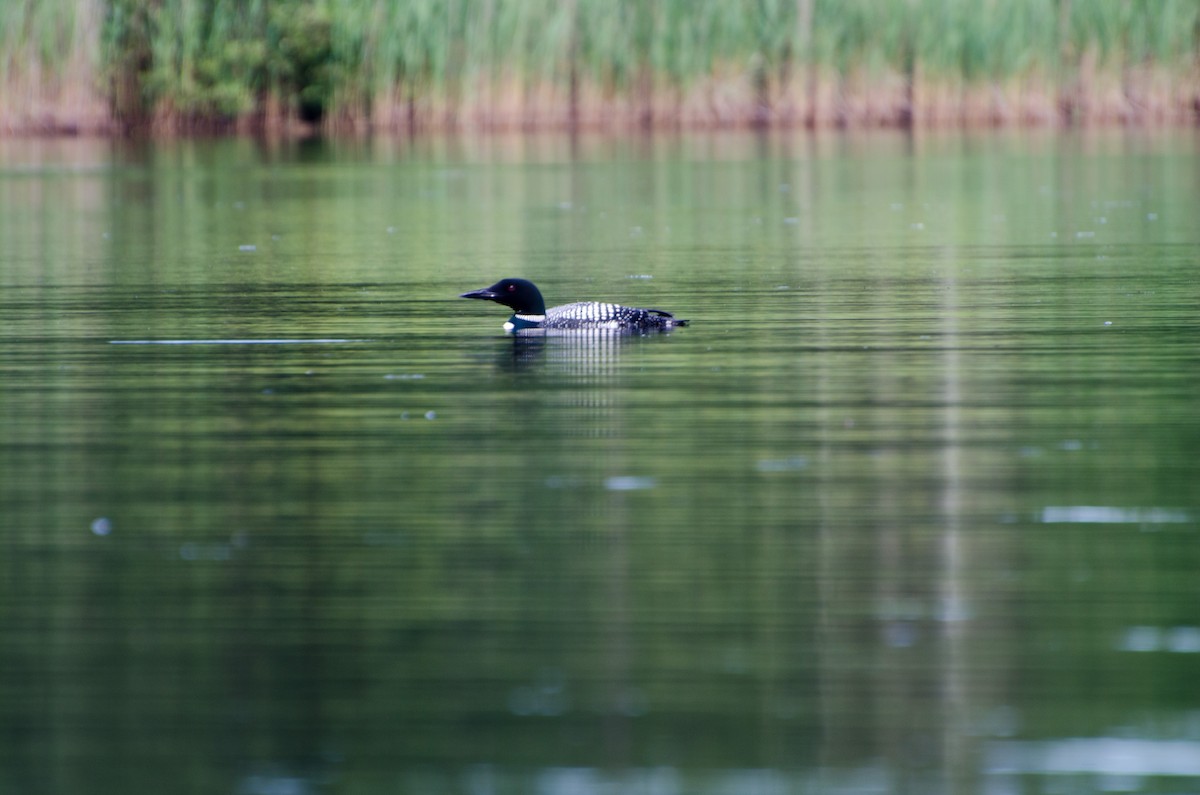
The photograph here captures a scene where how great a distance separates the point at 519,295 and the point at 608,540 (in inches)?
201

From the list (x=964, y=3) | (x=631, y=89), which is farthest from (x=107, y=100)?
(x=964, y=3)

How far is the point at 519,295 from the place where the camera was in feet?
35.1

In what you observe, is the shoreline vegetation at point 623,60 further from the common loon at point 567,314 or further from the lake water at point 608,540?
the common loon at point 567,314

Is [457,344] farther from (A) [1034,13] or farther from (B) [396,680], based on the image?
(A) [1034,13]

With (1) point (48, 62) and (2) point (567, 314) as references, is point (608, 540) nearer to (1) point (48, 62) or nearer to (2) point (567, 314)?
(2) point (567, 314)

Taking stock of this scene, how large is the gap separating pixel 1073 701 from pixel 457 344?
20.8 feet

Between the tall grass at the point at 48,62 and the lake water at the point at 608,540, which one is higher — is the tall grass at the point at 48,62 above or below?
above

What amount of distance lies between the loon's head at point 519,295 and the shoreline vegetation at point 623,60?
20.9 m

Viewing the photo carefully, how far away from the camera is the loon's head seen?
1068 cm

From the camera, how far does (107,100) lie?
1280 inches

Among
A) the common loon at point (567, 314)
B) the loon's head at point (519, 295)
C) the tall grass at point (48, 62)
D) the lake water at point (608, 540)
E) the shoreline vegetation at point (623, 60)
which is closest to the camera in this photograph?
the lake water at point (608, 540)

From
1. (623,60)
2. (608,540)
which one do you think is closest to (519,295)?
(608,540)

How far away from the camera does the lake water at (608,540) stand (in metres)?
4.08

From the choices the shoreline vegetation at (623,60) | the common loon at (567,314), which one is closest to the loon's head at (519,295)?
the common loon at (567,314)
